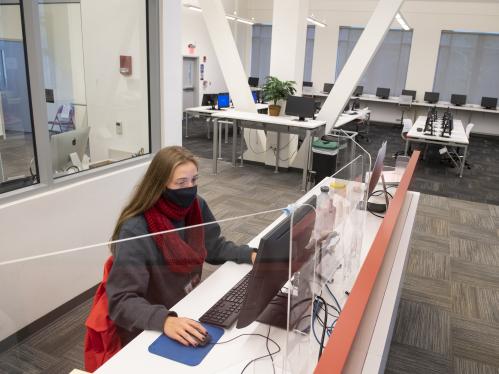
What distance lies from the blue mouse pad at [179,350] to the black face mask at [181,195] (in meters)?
0.51

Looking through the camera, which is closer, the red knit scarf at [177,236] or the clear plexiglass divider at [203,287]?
the clear plexiglass divider at [203,287]

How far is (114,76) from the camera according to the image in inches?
136

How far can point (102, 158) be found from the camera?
3.26m

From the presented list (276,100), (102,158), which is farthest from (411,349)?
(276,100)

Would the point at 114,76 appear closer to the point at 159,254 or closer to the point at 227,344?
the point at 159,254

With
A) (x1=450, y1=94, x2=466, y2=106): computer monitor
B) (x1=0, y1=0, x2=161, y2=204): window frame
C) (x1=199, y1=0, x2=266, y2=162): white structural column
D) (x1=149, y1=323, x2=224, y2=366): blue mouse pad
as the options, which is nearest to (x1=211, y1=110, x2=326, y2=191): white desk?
(x1=199, y1=0, x2=266, y2=162): white structural column

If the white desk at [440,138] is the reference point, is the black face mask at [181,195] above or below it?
above

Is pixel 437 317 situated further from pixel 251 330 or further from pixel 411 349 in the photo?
pixel 251 330

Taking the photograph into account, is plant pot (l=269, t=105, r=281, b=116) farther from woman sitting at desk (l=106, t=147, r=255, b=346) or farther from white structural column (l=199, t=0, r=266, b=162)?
woman sitting at desk (l=106, t=147, r=255, b=346)

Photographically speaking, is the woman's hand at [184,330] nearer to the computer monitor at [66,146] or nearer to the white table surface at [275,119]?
the computer monitor at [66,146]

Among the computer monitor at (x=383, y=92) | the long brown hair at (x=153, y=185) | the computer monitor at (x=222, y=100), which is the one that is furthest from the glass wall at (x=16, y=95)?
the computer monitor at (x=383, y=92)

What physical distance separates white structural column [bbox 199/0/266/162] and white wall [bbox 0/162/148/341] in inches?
156

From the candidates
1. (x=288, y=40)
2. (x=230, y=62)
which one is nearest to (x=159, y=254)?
(x=288, y=40)

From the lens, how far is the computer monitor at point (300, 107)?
6047 millimetres
